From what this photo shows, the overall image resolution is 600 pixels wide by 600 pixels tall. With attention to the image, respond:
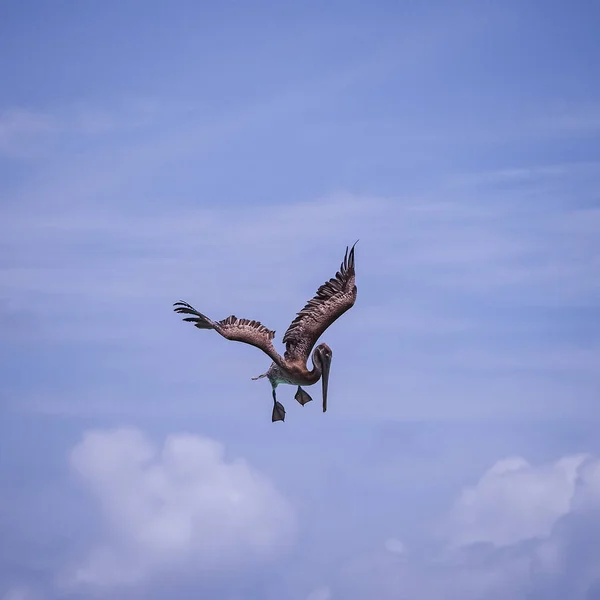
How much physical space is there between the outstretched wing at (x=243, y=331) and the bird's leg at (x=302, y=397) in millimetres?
1715

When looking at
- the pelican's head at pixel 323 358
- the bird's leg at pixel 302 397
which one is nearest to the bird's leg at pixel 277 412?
the bird's leg at pixel 302 397

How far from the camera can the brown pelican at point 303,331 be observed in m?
48.0

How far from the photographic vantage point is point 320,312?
160 ft

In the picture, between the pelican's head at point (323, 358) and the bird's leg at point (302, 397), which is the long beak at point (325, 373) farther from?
the bird's leg at point (302, 397)

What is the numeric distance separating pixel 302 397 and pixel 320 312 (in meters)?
2.36

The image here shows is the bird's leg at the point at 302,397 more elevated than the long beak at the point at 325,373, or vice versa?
the bird's leg at the point at 302,397

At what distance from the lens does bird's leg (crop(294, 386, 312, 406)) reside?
163 ft

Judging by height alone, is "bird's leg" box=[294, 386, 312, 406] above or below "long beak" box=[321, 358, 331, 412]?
above

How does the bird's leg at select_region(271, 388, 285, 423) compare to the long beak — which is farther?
the bird's leg at select_region(271, 388, 285, 423)

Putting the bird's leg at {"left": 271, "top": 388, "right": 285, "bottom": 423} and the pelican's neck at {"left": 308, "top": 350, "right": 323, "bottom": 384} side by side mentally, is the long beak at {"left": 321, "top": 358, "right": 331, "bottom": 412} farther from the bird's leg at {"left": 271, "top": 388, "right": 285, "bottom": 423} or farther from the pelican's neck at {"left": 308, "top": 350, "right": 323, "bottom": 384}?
the bird's leg at {"left": 271, "top": 388, "right": 285, "bottom": 423}

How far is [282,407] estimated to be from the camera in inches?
1969

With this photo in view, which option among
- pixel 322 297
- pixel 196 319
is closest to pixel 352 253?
pixel 322 297

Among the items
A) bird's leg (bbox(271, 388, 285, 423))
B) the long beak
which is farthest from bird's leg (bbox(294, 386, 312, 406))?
the long beak

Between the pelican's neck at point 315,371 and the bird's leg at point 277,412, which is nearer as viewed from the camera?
the pelican's neck at point 315,371
